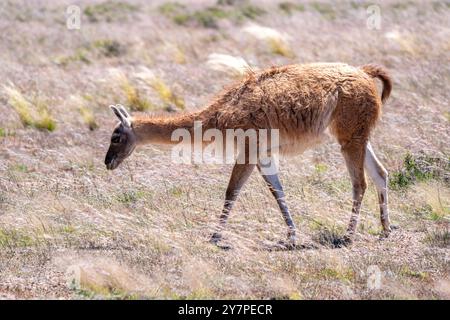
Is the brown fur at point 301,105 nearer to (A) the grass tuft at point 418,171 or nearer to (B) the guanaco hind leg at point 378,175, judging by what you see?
(B) the guanaco hind leg at point 378,175

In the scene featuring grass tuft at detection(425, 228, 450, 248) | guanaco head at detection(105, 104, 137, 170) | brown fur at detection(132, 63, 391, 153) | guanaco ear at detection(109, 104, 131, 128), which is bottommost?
grass tuft at detection(425, 228, 450, 248)

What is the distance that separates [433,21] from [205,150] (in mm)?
13414

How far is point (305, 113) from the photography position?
884 centimetres

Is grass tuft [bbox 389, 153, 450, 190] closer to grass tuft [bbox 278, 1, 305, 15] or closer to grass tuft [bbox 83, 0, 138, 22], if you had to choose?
grass tuft [bbox 83, 0, 138, 22]

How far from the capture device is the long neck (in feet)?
30.2

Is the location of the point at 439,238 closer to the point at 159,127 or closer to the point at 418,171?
the point at 418,171

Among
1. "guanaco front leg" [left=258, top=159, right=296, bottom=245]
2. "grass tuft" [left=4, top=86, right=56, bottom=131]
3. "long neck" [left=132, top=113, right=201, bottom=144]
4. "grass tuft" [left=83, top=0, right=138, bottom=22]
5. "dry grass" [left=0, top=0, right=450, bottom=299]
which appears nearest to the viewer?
"dry grass" [left=0, top=0, right=450, bottom=299]

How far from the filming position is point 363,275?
7.21 meters

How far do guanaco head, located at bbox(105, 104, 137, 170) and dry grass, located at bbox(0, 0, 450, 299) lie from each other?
0.45 m

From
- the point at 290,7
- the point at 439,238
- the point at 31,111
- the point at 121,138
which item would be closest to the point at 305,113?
the point at 439,238

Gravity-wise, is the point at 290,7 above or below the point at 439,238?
above

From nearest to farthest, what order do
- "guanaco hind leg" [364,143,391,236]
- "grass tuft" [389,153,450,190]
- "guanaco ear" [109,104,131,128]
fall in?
"guanaco hind leg" [364,143,391,236], "guanaco ear" [109,104,131,128], "grass tuft" [389,153,450,190]

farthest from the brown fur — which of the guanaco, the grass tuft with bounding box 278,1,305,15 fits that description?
the grass tuft with bounding box 278,1,305,15

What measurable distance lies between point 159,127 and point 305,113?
1621 millimetres
